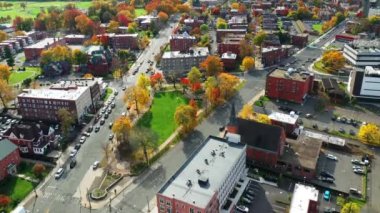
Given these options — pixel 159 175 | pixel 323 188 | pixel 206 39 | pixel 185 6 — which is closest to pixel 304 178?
pixel 323 188

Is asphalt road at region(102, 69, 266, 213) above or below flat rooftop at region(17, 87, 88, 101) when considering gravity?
below

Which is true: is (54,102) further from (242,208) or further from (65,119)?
(242,208)

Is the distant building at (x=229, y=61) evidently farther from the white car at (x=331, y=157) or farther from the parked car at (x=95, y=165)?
the parked car at (x=95, y=165)

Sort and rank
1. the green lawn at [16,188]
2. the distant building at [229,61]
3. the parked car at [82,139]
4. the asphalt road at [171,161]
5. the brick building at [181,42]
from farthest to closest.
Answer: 1. the brick building at [181,42]
2. the distant building at [229,61]
3. the parked car at [82,139]
4. the green lawn at [16,188]
5. the asphalt road at [171,161]

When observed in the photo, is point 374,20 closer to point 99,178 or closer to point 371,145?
point 371,145

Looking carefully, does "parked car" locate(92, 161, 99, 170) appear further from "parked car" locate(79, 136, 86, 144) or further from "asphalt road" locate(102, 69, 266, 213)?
"asphalt road" locate(102, 69, 266, 213)

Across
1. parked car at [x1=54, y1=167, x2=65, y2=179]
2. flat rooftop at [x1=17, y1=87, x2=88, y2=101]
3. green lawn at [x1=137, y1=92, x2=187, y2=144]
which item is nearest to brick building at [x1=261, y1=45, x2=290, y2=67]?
green lawn at [x1=137, y1=92, x2=187, y2=144]

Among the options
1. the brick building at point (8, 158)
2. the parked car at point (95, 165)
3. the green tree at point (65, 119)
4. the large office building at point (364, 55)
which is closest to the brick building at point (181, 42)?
the large office building at point (364, 55)
